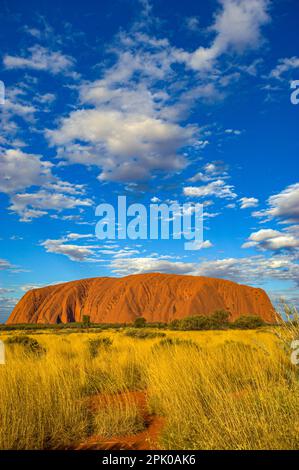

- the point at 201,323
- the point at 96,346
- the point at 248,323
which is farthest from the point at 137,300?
the point at 96,346

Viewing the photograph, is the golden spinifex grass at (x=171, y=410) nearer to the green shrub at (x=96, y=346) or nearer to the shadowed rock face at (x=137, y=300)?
the green shrub at (x=96, y=346)

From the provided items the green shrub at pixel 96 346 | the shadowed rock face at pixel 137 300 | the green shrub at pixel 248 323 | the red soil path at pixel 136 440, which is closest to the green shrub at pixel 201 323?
the green shrub at pixel 248 323

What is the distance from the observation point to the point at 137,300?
3696 inches

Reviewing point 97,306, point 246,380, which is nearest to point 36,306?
point 97,306

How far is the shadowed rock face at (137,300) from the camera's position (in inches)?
3548

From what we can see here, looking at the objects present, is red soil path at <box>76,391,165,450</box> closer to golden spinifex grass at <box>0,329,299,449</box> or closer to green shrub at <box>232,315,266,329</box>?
golden spinifex grass at <box>0,329,299,449</box>

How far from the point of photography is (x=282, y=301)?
5.96 meters

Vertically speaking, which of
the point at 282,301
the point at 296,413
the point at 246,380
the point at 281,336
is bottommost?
the point at 246,380

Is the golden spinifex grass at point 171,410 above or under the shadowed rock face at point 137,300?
above

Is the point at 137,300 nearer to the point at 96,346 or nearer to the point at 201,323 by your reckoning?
the point at 201,323

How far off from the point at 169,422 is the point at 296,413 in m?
1.76

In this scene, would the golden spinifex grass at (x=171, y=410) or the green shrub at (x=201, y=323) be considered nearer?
the golden spinifex grass at (x=171, y=410)
